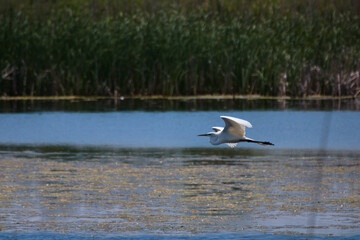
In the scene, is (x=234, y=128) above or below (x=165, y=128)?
above

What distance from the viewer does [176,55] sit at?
2167 centimetres

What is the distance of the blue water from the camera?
1564cm

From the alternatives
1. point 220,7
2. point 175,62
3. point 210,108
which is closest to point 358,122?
point 210,108

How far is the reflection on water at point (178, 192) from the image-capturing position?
825cm

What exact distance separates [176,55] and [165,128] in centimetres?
430

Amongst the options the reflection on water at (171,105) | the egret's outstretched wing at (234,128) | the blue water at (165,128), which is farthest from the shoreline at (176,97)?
the egret's outstretched wing at (234,128)

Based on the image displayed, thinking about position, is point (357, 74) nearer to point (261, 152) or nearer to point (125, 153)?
point (261, 152)

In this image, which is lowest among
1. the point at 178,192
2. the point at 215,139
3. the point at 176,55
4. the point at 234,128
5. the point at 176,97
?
the point at 178,192

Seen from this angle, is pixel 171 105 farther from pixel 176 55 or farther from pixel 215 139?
pixel 215 139

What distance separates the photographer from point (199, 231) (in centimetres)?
794

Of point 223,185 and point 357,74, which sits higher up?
point 357,74

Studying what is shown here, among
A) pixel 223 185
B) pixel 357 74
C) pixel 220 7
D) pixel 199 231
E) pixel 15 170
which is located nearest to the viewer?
pixel 199 231

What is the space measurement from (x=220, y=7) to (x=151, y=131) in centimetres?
729

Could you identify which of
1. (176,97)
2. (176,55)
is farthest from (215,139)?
(176,97)
